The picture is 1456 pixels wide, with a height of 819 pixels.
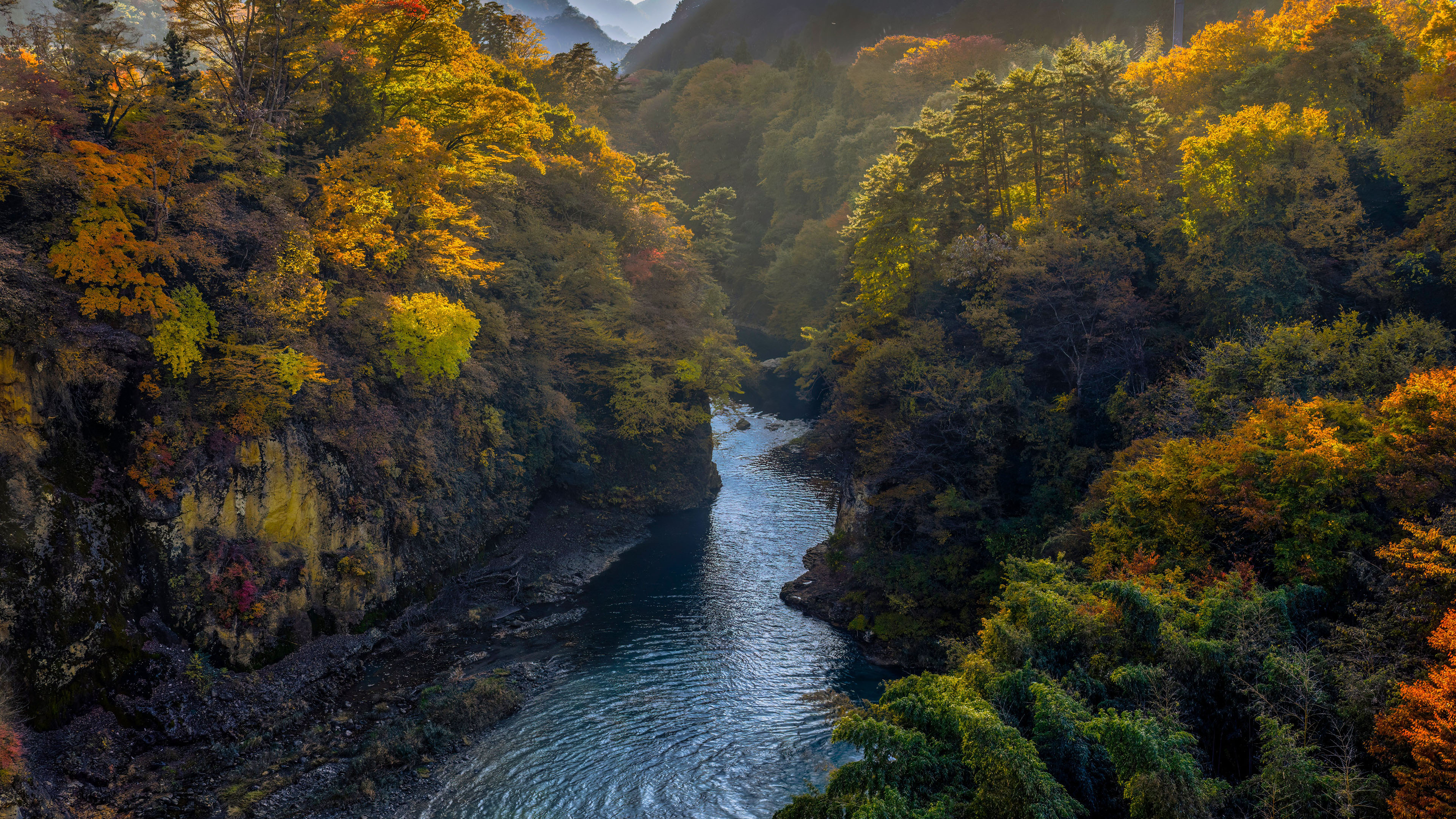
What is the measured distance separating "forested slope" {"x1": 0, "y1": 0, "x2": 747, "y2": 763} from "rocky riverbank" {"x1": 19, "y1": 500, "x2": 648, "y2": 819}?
2.19 ft

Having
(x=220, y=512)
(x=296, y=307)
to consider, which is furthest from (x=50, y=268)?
(x=220, y=512)

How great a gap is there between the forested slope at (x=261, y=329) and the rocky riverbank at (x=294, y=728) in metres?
0.67

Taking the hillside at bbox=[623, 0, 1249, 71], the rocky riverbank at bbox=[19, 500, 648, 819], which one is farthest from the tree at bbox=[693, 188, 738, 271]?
the rocky riverbank at bbox=[19, 500, 648, 819]

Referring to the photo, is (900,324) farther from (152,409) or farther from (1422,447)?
(152,409)

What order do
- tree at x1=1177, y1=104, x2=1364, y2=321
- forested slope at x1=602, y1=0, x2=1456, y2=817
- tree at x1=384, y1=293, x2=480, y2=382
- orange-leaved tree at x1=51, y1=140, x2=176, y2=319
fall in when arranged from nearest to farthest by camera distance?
forested slope at x1=602, y1=0, x2=1456, y2=817, orange-leaved tree at x1=51, y1=140, x2=176, y2=319, tree at x1=1177, y1=104, x2=1364, y2=321, tree at x1=384, y1=293, x2=480, y2=382

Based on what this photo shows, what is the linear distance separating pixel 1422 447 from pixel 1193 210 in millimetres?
16712

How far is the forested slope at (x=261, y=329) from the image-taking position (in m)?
16.5

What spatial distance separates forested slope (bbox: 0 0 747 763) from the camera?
54.0 ft

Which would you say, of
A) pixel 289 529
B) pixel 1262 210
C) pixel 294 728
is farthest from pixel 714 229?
pixel 294 728

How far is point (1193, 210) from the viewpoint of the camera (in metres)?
27.0

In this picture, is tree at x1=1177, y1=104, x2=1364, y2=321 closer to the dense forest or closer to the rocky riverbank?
the dense forest

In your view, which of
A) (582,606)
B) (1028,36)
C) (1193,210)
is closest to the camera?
(1193,210)

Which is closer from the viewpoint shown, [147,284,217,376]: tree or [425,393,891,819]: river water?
[425,393,891,819]: river water

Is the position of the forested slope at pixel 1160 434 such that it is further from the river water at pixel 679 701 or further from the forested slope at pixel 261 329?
the forested slope at pixel 261 329
